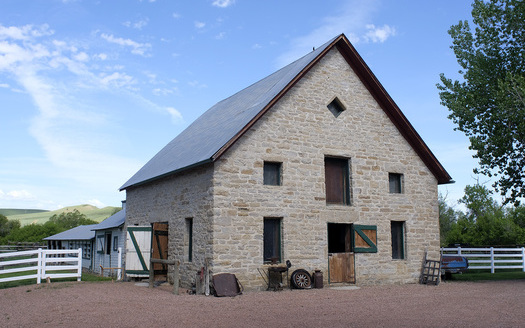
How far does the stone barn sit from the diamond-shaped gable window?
0.14ft

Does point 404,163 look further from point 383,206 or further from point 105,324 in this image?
point 105,324

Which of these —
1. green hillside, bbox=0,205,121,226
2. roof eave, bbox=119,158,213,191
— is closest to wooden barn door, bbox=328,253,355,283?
roof eave, bbox=119,158,213,191

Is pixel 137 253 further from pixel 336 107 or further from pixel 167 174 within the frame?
pixel 336 107

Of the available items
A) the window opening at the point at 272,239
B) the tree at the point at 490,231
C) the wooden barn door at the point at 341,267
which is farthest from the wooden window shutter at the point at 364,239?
the tree at the point at 490,231

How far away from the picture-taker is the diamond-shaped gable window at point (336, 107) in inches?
708

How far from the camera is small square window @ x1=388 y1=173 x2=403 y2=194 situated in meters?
18.9

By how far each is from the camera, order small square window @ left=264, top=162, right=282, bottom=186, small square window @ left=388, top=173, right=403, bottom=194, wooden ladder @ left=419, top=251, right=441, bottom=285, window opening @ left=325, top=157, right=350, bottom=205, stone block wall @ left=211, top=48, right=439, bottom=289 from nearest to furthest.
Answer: stone block wall @ left=211, top=48, right=439, bottom=289 → small square window @ left=264, top=162, right=282, bottom=186 → window opening @ left=325, top=157, right=350, bottom=205 → wooden ladder @ left=419, top=251, right=441, bottom=285 → small square window @ left=388, top=173, right=403, bottom=194

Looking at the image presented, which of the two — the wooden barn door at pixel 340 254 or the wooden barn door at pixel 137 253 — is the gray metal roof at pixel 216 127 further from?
the wooden barn door at pixel 340 254

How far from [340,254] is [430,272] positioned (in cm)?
429

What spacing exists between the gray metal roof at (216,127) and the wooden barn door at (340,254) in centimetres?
520

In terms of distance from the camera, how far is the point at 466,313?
431 inches

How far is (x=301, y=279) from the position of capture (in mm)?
15656

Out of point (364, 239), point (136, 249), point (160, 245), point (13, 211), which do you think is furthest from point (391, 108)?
point (13, 211)

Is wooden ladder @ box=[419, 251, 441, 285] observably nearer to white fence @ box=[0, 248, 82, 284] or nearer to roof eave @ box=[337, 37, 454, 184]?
roof eave @ box=[337, 37, 454, 184]
